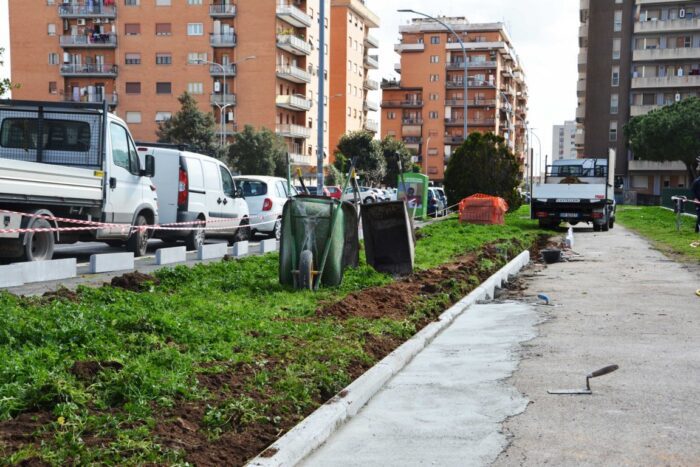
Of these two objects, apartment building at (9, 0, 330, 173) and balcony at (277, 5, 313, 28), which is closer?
apartment building at (9, 0, 330, 173)

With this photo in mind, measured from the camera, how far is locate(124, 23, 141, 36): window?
74562 mm

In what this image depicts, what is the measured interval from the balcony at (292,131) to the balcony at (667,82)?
124 ft

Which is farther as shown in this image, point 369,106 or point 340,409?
point 369,106

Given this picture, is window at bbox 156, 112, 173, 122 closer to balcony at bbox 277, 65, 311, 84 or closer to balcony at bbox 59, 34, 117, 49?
balcony at bbox 59, 34, 117, 49

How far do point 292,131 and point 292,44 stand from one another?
7.49 meters

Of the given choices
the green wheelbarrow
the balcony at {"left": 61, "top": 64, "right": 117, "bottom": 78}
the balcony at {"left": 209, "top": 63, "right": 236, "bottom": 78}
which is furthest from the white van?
the balcony at {"left": 61, "top": 64, "right": 117, "bottom": 78}

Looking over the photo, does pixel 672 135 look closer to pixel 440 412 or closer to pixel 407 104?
pixel 407 104

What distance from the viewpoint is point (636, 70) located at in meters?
93.4

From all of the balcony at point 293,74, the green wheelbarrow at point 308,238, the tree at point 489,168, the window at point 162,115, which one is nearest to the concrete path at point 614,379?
the green wheelbarrow at point 308,238

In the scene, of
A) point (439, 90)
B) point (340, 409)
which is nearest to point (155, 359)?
point (340, 409)

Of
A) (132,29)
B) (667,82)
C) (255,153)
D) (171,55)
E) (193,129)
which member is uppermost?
(132,29)

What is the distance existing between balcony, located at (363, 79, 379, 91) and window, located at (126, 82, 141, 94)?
33.9m

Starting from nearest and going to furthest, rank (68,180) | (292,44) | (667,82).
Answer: (68,180) → (292,44) → (667,82)

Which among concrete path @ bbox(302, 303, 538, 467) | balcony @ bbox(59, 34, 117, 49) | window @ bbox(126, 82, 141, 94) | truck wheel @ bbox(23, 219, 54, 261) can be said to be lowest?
concrete path @ bbox(302, 303, 538, 467)
